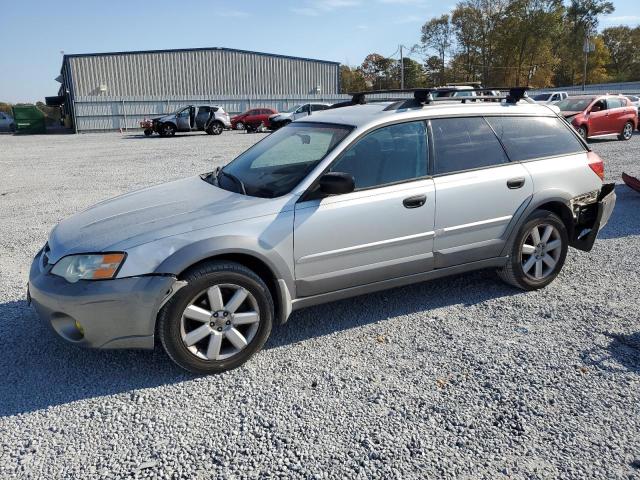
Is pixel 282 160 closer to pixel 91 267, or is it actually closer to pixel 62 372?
pixel 91 267

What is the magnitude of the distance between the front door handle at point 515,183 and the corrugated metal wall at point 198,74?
4036 cm

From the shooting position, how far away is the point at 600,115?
17.4 metres

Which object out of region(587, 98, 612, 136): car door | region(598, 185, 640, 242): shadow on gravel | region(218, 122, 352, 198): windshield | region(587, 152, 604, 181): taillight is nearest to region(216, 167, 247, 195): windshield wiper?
region(218, 122, 352, 198): windshield

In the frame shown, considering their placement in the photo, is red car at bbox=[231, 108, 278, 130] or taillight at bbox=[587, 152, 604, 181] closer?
taillight at bbox=[587, 152, 604, 181]

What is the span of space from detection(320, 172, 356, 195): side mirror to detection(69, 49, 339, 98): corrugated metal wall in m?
40.4

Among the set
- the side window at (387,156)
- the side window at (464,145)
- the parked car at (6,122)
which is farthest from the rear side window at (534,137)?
the parked car at (6,122)

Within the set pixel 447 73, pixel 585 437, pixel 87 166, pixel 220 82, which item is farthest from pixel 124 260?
pixel 447 73

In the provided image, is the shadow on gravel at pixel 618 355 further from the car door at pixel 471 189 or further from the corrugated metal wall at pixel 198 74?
the corrugated metal wall at pixel 198 74

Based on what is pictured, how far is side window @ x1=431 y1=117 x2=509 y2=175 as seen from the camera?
4.16 meters

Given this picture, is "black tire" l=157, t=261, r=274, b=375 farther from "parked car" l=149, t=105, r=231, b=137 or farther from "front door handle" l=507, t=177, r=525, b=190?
"parked car" l=149, t=105, r=231, b=137

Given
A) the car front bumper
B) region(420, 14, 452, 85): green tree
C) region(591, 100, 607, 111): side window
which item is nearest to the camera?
the car front bumper

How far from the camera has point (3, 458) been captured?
2.61 metres

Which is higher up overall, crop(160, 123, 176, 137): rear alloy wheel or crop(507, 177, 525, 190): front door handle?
crop(160, 123, 176, 137): rear alloy wheel

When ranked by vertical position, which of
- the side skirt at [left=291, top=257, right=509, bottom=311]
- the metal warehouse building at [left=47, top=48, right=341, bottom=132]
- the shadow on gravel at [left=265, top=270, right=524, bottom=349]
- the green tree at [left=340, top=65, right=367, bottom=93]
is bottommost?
the shadow on gravel at [left=265, top=270, right=524, bottom=349]
